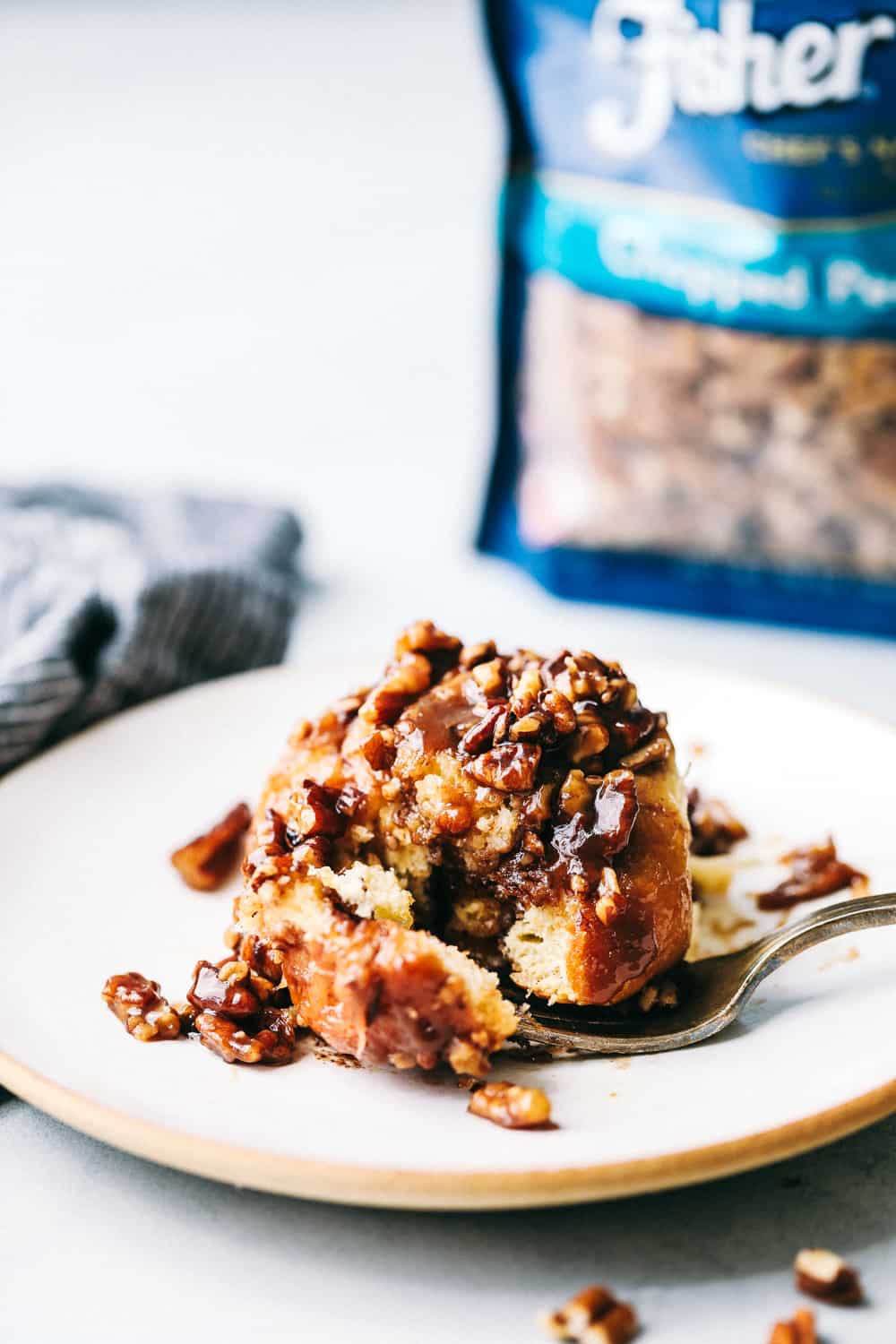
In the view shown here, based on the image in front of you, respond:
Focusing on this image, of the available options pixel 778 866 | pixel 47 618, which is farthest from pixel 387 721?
pixel 47 618

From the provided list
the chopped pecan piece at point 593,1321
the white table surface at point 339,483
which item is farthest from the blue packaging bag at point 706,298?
the chopped pecan piece at point 593,1321

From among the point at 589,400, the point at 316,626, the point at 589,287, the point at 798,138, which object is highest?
the point at 798,138

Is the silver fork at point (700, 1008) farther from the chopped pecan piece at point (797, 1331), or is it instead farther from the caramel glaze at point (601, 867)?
the chopped pecan piece at point (797, 1331)

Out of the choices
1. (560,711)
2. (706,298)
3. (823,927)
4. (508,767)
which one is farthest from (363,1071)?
(706,298)

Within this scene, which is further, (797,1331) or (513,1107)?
(513,1107)

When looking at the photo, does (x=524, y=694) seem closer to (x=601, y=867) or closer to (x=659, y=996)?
(x=601, y=867)

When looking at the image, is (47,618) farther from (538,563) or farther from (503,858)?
(538,563)

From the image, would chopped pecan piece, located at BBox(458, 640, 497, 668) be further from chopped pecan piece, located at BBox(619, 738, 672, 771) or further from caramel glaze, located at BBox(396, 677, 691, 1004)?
chopped pecan piece, located at BBox(619, 738, 672, 771)
